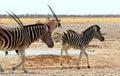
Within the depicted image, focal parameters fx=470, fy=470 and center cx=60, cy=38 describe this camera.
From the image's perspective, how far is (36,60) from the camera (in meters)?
19.8

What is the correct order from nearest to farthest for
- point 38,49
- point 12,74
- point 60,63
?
point 12,74 < point 60,63 < point 38,49

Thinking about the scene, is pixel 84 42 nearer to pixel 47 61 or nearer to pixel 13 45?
pixel 47 61

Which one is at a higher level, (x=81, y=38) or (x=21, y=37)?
(x=21, y=37)

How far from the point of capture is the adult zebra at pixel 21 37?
47.1 feet

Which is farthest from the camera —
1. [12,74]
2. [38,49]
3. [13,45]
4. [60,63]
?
[38,49]

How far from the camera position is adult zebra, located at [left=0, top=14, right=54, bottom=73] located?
47.1 feet

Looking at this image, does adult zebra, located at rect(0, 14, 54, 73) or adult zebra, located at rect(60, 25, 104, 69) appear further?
adult zebra, located at rect(60, 25, 104, 69)

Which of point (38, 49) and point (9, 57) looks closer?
point (9, 57)

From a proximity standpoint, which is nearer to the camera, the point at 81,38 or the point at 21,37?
the point at 21,37

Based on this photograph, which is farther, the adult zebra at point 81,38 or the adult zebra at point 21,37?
the adult zebra at point 81,38

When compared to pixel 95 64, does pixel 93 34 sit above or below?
above

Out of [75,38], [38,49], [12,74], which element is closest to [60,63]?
[75,38]

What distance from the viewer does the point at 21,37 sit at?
1472 cm

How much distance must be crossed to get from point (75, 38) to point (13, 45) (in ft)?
16.5
